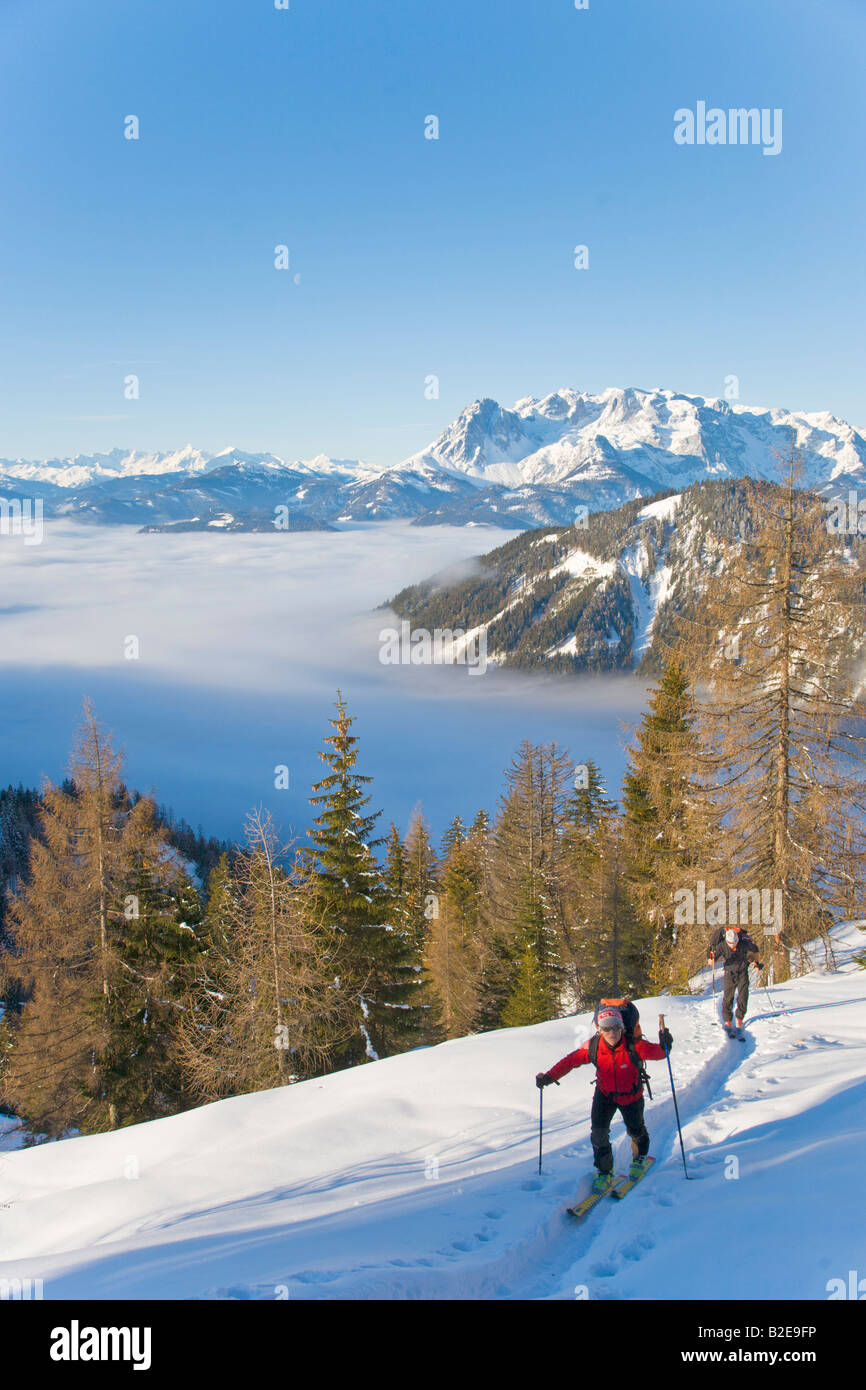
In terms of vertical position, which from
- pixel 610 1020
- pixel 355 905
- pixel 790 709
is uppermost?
pixel 790 709

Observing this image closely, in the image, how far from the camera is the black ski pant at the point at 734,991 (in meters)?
10.8

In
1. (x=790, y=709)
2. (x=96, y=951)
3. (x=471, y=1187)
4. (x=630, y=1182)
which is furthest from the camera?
(x=96, y=951)

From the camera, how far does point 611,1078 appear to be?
6.48 m

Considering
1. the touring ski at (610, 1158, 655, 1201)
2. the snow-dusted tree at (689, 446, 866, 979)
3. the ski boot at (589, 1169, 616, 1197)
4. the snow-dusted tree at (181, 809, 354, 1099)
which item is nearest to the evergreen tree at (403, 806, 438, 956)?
the snow-dusted tree at (181, 809, 354, 1099)

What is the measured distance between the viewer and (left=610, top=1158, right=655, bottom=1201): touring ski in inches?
252

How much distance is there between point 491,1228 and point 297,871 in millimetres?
15052

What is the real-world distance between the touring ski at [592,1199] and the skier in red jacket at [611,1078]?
4 cm

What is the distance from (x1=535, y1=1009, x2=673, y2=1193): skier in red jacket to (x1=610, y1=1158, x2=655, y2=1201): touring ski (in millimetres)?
38

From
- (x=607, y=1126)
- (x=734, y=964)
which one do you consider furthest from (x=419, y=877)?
(x=607, y=1126)

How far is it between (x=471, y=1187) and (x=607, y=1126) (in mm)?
1604

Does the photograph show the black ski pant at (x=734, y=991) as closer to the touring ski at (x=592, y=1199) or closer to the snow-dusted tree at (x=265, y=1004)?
the touring ski at (x=592, y=1199)

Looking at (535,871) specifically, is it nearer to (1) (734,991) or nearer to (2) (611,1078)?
(1) (734,991)

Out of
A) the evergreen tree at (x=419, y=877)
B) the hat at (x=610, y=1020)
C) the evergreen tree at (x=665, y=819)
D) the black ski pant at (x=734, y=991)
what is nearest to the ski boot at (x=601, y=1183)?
the hat at (x=610, y=1020)
